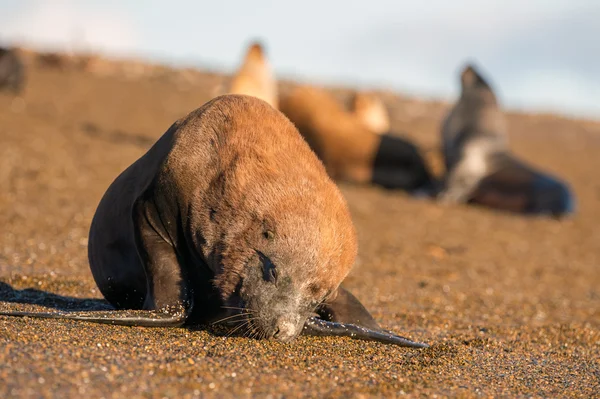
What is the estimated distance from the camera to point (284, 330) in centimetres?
465

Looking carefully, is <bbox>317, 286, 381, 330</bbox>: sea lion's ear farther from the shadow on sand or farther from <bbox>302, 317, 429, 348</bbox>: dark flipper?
the shadow on sand

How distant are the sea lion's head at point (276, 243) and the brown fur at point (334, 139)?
11007 millimetres

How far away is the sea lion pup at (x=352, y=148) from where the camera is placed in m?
16.1

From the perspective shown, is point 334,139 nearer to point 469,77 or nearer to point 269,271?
point 469,77

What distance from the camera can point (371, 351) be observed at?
16.0ft

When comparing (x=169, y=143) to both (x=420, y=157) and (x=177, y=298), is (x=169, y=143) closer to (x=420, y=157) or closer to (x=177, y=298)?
(x=177, y=298)

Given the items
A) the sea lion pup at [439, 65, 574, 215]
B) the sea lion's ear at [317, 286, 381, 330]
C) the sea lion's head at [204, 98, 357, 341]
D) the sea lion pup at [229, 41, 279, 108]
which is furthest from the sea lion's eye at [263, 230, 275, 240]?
the sea lion pup at [439, 65, 574, 215]

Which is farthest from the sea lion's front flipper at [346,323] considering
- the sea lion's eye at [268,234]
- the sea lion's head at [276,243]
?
the sea lion's eye at [268,234]

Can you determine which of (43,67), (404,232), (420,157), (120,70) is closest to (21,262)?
(404,232)

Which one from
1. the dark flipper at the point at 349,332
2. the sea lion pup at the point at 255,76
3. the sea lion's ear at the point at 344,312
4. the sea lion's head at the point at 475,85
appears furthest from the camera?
the sea lion's head at the point at 475,85

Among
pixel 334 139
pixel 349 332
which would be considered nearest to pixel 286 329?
pixel 349 332

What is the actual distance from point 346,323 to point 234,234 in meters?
1.00

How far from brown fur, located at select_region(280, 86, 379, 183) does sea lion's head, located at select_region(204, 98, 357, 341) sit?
36.1 feet

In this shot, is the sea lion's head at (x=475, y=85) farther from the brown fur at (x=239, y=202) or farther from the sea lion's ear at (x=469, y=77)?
the brown fur at (x=239, y=202)
